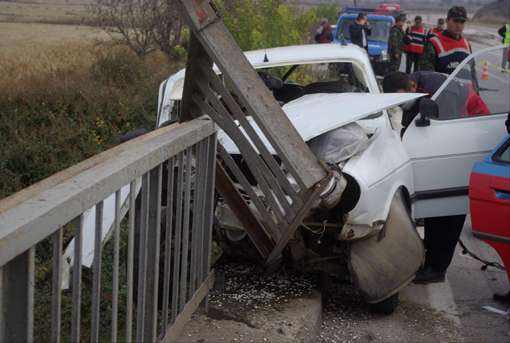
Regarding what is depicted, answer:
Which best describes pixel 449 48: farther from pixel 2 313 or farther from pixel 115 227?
pixel 2 313

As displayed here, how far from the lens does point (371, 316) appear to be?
3604 millimetres

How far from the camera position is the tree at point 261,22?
24.1 feet

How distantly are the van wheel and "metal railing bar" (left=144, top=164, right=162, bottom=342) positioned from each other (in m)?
2.00

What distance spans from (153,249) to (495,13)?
81521 mm

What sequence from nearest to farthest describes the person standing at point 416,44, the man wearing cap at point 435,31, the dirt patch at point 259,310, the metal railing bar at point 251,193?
1. the metal railing bar at point 251,193
2. the dirt patch at point 259,310
3. the man wearing cap at point 435,31
4. the person standing at point 416,44

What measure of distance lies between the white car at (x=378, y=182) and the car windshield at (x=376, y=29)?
11804 mm

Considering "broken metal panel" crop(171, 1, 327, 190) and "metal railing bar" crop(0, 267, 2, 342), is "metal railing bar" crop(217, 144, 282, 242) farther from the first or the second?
"metal railing bar" crop(0, 267, 2, 342)

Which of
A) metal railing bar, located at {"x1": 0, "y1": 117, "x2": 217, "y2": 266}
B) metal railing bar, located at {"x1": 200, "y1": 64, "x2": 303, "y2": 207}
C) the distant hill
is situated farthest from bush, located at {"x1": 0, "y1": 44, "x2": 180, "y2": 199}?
the distant hill

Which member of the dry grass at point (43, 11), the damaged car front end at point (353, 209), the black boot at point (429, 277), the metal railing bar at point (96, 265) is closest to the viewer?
the metal railing bar at point (96, 265)

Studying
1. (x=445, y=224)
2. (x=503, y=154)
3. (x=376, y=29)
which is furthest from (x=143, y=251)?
(x=376, y=29)

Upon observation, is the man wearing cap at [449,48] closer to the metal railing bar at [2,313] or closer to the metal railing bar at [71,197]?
the metal railing bar at [71,197]

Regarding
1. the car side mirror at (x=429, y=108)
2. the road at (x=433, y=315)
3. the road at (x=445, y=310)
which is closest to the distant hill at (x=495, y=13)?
the road at (x=445, y=310)

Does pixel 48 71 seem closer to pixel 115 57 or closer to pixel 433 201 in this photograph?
pixel 115 57

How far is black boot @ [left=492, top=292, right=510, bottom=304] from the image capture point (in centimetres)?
379
